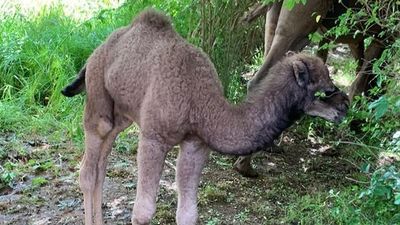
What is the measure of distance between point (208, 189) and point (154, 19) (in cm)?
192

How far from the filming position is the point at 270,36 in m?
7.13

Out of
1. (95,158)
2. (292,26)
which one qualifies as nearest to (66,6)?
(292,26)

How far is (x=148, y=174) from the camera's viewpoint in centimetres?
473

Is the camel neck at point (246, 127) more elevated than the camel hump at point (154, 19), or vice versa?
the camel hump at point (154, 19)

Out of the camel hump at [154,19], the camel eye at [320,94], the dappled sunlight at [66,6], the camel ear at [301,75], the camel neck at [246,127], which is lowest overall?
the camel neck at [246,127]

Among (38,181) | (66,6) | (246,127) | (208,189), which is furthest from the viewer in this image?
(66,6)

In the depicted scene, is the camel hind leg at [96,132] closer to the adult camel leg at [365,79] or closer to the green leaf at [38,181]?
the green leaf at [38,181]

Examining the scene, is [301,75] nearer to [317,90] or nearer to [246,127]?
[317,90]

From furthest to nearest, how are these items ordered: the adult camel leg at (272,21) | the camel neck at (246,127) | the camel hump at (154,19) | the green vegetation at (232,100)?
the adult camel leg at (272,21)
the green vegetation at (232,100)
the camel hump at (154,19)
the camel neck at (246,127)

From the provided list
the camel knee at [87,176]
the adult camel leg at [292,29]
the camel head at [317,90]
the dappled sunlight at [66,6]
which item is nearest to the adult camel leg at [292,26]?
the adult camel leg at [292,29]

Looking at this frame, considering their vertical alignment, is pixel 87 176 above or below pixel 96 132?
below

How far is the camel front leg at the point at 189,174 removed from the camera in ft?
16.1

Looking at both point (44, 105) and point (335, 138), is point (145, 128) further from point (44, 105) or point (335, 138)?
point (44, 105)

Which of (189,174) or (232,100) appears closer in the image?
(189,174)
